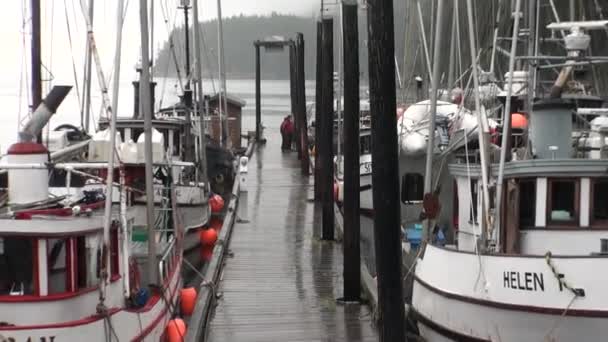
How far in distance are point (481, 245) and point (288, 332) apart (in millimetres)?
3017

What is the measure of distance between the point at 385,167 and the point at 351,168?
5.16 meters

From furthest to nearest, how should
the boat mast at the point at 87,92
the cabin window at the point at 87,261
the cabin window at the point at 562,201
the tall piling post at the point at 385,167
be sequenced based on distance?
the boat mast at the point at 87,92 → the cabin window at the point at 562,201 → the cabin window at the point at 87,261 → the tall piling post at the point at 385,167

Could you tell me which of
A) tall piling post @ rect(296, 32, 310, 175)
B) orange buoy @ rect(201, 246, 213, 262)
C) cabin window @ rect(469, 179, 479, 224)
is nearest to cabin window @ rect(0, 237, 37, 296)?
cabin window @ rect(469, 179, 479, 224)

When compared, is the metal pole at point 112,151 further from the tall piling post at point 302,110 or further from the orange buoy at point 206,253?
the tall piling post at point 302,110

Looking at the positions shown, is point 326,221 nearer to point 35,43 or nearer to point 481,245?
point 481,245

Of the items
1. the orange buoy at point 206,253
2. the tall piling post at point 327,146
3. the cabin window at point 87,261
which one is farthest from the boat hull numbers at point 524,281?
the orange buoy at point 206,253

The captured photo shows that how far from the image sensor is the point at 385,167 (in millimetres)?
Result: 8836

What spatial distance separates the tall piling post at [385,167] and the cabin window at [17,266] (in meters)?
3.68

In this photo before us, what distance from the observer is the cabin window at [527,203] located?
12.0 meters

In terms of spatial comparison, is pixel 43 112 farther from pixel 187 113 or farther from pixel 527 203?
pixel 187 113

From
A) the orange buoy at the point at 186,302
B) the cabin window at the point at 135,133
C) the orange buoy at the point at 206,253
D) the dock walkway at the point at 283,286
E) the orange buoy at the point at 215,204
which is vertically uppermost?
the cabin window at the point at 135,133

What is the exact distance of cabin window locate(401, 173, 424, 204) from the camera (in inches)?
932

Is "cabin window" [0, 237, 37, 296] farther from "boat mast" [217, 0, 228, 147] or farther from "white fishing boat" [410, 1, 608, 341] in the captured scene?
"boat mast" [217, 0, 228, 147]

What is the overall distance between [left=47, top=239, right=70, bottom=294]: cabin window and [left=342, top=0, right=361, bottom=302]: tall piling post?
5.21 meters
